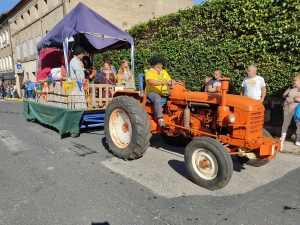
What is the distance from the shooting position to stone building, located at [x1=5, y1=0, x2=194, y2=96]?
54.6ft

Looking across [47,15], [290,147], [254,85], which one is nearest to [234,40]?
[254,85]

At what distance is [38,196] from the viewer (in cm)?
284

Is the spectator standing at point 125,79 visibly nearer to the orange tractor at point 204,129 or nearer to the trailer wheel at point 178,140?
the orange tractor at point 204,129

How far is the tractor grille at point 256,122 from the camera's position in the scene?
2.98 meters

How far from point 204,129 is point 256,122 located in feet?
2.42

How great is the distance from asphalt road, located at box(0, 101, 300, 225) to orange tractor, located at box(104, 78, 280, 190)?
10.2 inches

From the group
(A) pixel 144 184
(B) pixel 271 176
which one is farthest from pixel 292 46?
(A) pixel 144 184

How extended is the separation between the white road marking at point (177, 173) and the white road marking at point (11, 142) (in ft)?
6.96

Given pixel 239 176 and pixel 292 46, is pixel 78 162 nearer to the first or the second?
pixel 239 176

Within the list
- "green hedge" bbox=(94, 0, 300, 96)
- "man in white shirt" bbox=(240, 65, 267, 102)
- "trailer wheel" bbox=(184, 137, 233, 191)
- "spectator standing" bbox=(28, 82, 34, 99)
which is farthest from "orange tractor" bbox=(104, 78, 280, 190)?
"spectator standing" bbox=(28, 82, 34, 99)

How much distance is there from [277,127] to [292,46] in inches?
73.5

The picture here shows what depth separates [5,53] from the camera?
92.8 ft

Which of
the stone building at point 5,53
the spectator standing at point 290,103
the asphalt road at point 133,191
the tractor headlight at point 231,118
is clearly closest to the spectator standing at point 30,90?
the asphalt road at point 133,191

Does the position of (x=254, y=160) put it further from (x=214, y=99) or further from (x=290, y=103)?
(x=290, y=103)
